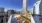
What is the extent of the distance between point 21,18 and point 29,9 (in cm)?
19

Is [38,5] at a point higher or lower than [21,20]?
higher

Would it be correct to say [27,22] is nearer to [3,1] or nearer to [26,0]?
[26,0]

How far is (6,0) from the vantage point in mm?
1254

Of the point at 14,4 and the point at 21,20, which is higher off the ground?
the point at 14,4

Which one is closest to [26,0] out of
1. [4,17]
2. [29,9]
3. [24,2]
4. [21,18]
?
[24,2]

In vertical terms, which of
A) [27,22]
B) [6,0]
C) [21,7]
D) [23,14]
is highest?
[6,0]

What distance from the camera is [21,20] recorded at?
4.02 feet

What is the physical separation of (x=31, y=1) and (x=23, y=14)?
248 mm

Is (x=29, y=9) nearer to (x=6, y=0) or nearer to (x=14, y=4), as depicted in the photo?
(x=14, y=4)

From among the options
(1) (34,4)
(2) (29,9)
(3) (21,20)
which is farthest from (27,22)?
(1) (34,4)

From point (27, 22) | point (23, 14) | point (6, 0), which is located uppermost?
point (6, 0)

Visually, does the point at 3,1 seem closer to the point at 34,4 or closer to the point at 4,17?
the point at 4,17

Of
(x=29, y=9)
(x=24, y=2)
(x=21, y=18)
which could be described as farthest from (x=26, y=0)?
(x=21, y=18)

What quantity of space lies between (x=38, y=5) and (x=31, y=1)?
13 centimetres
